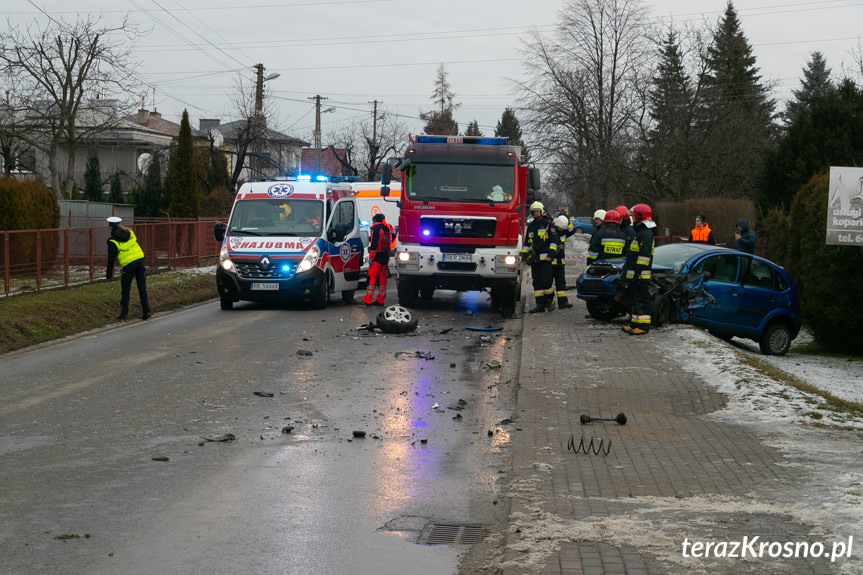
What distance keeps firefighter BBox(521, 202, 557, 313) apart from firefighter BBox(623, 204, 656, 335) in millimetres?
3047

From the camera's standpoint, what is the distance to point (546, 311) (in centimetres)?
1805

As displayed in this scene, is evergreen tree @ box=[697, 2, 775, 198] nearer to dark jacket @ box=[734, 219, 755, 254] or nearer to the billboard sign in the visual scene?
dark jacket @ box=[734, 219, 755, 254]

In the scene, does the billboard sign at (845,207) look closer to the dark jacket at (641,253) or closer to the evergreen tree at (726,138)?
the dark jacket at (641,253)

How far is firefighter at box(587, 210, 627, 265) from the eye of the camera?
643 inches

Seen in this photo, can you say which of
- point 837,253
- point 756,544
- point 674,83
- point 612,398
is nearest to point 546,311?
point 837,253

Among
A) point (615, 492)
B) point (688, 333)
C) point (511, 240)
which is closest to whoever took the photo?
point (615, 492)

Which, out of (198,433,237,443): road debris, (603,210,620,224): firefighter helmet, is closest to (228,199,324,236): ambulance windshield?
(603,210,620,224): firefighter helmet

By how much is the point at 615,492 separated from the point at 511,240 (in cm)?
1191

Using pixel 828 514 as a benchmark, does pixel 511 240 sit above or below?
above

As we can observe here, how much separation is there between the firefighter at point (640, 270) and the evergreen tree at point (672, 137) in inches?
1228

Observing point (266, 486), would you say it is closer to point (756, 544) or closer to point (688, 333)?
point (756, 544)

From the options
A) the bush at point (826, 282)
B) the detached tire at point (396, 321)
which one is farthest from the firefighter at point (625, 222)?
the detached tire at point (396, 321)

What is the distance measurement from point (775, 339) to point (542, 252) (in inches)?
170

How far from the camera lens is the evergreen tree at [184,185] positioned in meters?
39.9
